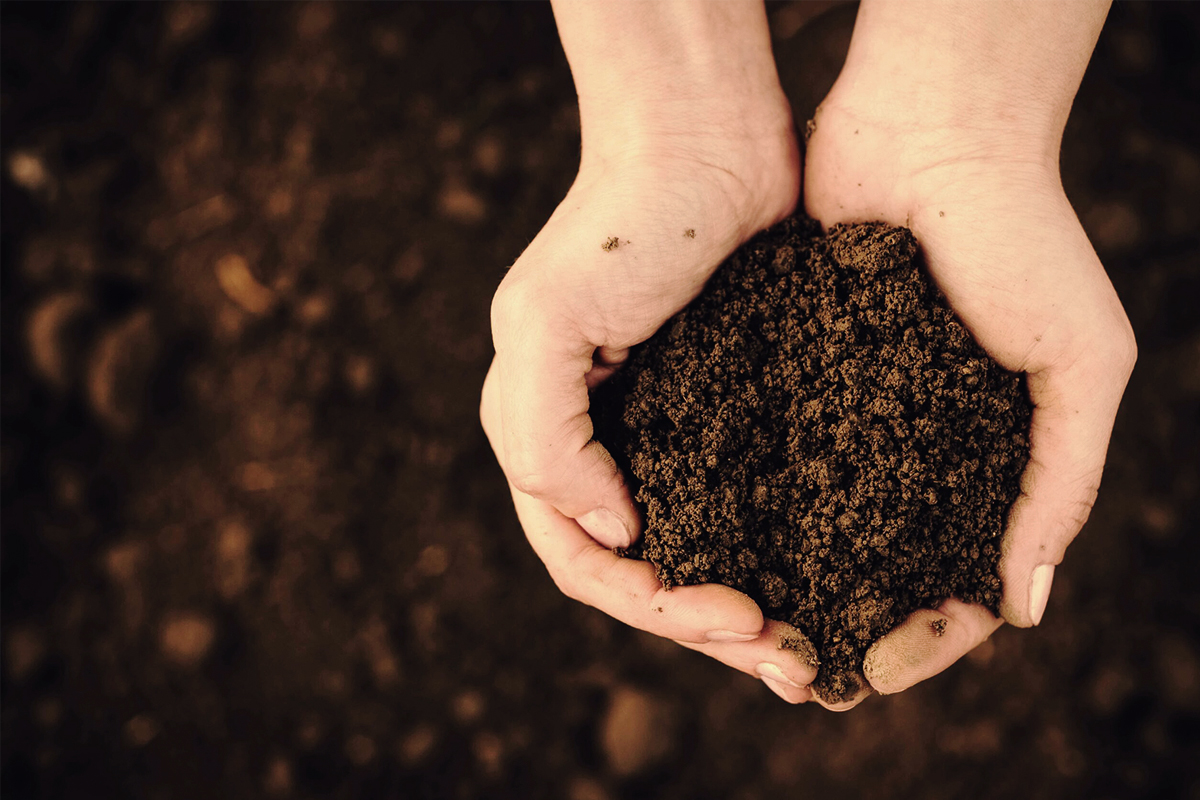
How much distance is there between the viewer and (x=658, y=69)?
1571 mm

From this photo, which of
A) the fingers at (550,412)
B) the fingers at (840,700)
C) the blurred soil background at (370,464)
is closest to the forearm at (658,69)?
the fingers at (550,412)

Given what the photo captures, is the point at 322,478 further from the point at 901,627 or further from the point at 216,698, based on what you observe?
the point at 901,627

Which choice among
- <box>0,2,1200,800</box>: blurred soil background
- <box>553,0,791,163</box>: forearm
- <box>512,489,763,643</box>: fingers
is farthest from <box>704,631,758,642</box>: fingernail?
<box>553,0,791,163</box>: forearm

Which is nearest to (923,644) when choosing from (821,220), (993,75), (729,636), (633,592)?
(729,636)

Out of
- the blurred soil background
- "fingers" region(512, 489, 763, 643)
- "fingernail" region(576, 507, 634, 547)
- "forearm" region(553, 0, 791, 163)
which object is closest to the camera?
"fingers" region(512, 489, 763, 643)

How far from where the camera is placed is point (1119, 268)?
88.5 inches

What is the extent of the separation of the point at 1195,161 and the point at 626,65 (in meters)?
1.80

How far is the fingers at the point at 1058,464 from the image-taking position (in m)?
1.36

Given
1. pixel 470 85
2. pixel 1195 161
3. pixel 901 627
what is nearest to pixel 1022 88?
pixel 901 627

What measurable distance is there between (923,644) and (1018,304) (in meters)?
0.62

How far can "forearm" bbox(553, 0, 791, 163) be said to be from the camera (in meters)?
1.56

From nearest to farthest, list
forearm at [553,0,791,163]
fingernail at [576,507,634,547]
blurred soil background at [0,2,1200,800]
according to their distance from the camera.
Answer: fingernail at [576,507,634,547], forearm at [553,0,791,163], blurred soil background at [0,2,1200,800]

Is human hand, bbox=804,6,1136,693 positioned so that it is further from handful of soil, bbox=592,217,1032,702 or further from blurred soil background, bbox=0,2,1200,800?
blurred soil background, bbox=0,2,1200,800

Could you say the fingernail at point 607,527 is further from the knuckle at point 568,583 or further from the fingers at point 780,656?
the fingers at point 780,656
